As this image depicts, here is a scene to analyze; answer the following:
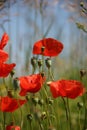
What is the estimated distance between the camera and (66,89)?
1289mm

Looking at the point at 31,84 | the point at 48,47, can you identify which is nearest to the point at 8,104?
the point at 31,84

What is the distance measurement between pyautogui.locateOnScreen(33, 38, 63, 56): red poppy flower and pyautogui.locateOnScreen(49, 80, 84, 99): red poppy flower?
0.81 feet

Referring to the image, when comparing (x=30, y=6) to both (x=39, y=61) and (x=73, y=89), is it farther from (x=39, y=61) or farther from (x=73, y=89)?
(x=73, y=89)

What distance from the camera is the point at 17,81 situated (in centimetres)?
132

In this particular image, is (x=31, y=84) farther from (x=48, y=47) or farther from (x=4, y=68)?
(x=48, y=47)

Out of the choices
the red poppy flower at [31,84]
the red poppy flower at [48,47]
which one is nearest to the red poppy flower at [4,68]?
the red poppy flower at [31,84]

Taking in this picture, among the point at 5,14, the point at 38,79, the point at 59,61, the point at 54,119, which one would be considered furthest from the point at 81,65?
the point at 38,79

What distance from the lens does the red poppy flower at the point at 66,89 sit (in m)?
1.28

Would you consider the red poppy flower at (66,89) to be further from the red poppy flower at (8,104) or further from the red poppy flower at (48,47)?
the red poppy flower at (48,47)

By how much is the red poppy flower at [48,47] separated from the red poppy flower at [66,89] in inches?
9.7

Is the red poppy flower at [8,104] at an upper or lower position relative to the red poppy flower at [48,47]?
lower

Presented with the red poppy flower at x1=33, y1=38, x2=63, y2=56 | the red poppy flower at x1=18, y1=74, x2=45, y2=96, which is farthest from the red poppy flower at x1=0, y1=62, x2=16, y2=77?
the red poppy flower at x1=33, y1=38, x2=63, y2=56

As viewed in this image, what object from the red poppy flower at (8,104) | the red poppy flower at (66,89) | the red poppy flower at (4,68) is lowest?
the red poppy flower at (8,104)

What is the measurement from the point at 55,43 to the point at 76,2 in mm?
834
